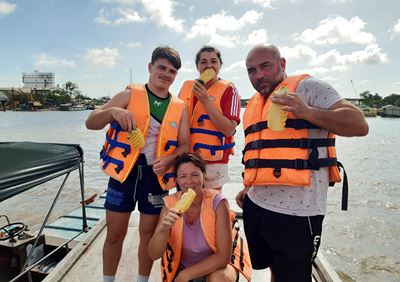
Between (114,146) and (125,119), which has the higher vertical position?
(125,119)

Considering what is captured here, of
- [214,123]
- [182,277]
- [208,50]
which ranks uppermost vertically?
[208,50]

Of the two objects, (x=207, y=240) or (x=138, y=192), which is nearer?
(x=207, y=240)

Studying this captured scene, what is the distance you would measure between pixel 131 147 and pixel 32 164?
852mm

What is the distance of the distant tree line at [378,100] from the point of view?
3553 inches

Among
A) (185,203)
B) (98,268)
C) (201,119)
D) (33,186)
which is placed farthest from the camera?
(98,268)

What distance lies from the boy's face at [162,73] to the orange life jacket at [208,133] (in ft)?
1.40

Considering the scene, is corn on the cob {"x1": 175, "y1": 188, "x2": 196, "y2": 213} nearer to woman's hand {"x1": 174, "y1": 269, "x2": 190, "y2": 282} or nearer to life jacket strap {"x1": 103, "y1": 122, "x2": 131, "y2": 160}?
woman's hand {"x1": 174, "y1": 269, "x2": 190, "y2": 282}

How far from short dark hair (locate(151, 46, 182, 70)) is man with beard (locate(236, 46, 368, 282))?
676mm

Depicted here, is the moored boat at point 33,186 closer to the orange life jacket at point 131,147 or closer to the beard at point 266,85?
the orange life jacket at point 131,147

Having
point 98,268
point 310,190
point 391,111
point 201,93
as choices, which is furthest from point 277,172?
point 391,111

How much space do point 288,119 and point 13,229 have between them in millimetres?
4436

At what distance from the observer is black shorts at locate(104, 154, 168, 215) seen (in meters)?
2.40

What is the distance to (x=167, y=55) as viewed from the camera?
2.37 metres

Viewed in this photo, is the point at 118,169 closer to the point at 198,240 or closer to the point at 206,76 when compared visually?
the point at 198,240
